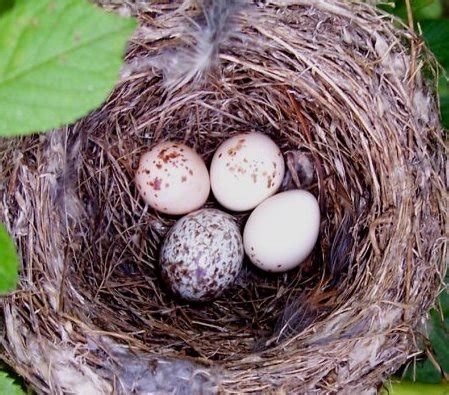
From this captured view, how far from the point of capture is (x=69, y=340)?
124 centimetres

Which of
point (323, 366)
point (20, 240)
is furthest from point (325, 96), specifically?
point (20, 240)

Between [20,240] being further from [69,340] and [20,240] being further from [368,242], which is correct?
[368,242]

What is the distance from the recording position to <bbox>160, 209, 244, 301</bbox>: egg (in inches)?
58.1

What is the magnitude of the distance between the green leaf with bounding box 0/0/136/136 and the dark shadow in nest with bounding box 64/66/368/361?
647mm

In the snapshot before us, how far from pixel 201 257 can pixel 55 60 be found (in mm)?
736

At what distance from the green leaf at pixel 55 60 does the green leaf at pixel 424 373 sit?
0.92m

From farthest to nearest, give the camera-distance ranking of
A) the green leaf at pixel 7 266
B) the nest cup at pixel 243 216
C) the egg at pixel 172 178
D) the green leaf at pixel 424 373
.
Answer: the egg at pixel 172 178, the green leaf at pixel 424 373, the nest cup at pixel 243 216, the green leaf at pixel 7 266

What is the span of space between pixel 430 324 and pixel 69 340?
722 mm

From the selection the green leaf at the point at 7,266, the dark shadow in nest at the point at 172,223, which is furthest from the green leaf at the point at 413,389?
the green leaf at the point at 7,266

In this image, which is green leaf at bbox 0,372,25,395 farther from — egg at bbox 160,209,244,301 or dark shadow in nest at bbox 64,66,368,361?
egg at bbox 160,209,244,301

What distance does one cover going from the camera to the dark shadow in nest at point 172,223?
1471 mm

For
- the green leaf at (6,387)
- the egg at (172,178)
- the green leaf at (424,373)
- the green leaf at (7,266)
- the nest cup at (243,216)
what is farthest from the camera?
the egg at (172,178)

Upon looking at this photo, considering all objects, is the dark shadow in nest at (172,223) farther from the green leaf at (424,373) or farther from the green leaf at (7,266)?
the green leaf at (7,266)

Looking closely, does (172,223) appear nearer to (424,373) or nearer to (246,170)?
(246,170)
